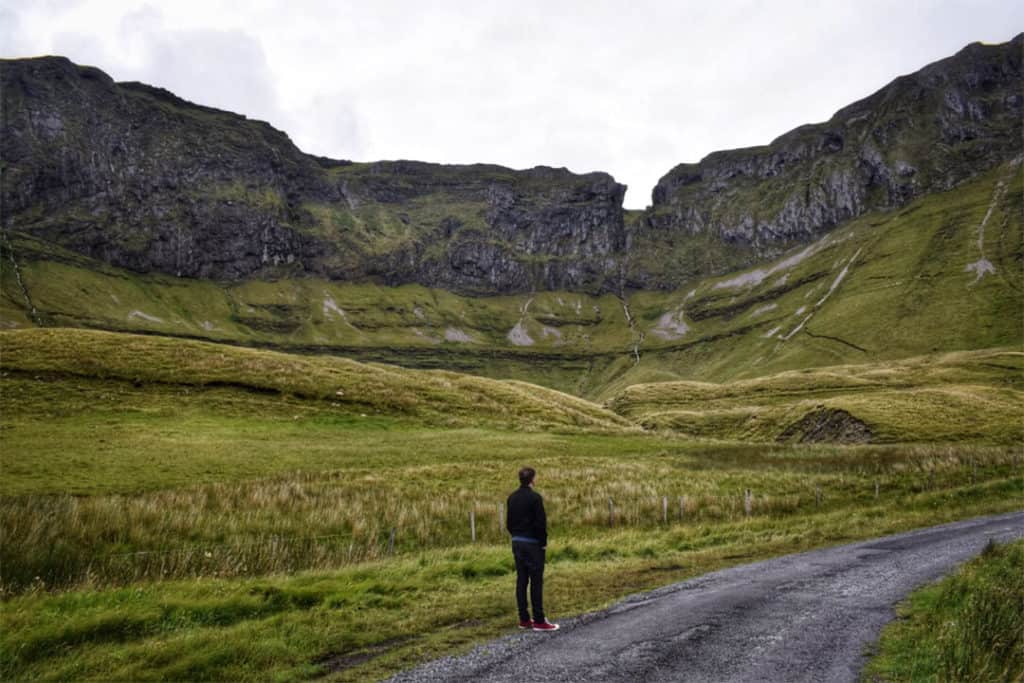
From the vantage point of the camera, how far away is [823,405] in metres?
72.9

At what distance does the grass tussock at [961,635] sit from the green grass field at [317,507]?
20.3ft

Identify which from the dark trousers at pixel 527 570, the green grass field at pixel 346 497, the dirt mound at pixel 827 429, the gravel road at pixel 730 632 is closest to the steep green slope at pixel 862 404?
the dirt mound at pixel 827 429

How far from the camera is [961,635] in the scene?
9.72 meters

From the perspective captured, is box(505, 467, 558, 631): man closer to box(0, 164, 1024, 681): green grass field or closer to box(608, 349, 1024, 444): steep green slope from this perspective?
box(0, 164, 1024, 681): green grass field

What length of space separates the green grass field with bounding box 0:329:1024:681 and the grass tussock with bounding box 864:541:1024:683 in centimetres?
618

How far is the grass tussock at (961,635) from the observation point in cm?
870

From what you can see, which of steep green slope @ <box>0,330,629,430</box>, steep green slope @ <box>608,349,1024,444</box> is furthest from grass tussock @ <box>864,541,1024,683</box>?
steep green slope @ <box>608,349,1024,444</box>

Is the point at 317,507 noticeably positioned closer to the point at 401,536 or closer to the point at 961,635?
the point at 401,536

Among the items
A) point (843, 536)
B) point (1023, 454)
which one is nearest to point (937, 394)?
point (1023, 454)

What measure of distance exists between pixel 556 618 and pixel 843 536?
17.3 metres

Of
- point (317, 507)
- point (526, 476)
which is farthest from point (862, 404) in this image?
point (526, 476)

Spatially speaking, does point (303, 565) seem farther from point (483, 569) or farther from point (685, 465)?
point (685, 465)

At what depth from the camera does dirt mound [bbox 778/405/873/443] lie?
63500mm

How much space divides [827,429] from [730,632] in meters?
64.9
